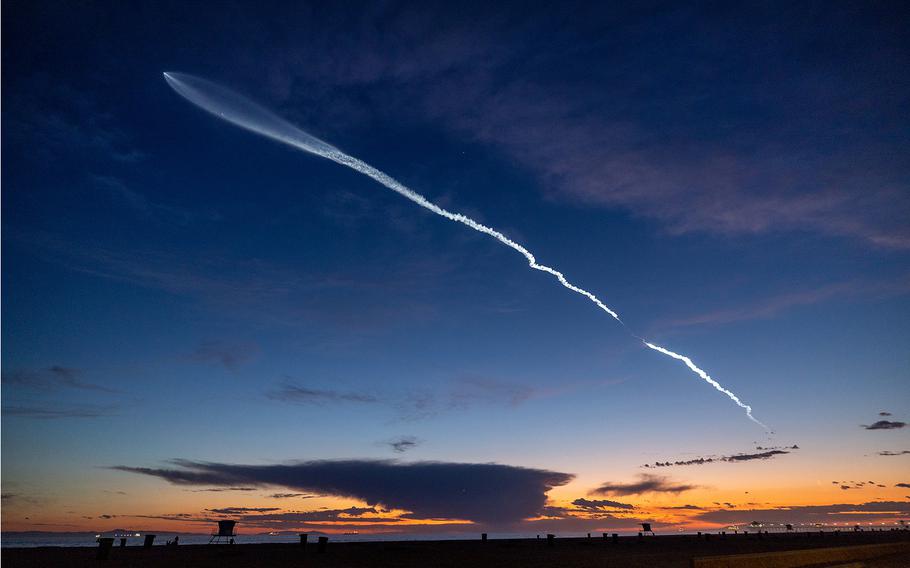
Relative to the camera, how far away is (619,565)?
3809 cm

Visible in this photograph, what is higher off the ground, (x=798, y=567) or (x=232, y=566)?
(x=798, y=567)

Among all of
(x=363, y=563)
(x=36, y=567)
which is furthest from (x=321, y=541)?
(x=36, y=567)

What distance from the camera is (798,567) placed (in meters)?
18.3

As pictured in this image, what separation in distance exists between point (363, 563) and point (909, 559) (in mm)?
31220

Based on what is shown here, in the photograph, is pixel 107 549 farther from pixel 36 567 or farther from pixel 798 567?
pixel 798 567

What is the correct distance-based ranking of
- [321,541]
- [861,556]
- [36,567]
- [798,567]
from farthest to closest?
[321,541], [36,567], [861,556], [798,567]

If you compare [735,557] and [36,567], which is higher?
[735,557]

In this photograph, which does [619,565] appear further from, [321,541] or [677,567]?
[321,541]

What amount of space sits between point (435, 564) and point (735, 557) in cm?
2898

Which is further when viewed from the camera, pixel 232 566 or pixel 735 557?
pixel 232 566

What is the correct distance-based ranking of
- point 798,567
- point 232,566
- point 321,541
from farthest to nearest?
1. point 321,541
2. point 232,566
3. point 798,567

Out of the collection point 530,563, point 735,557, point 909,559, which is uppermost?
point 735,557

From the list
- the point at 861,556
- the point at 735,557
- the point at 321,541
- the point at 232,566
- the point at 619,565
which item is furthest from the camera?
the point at 321,541

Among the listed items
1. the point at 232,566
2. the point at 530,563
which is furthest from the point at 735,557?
the point at 232,566
